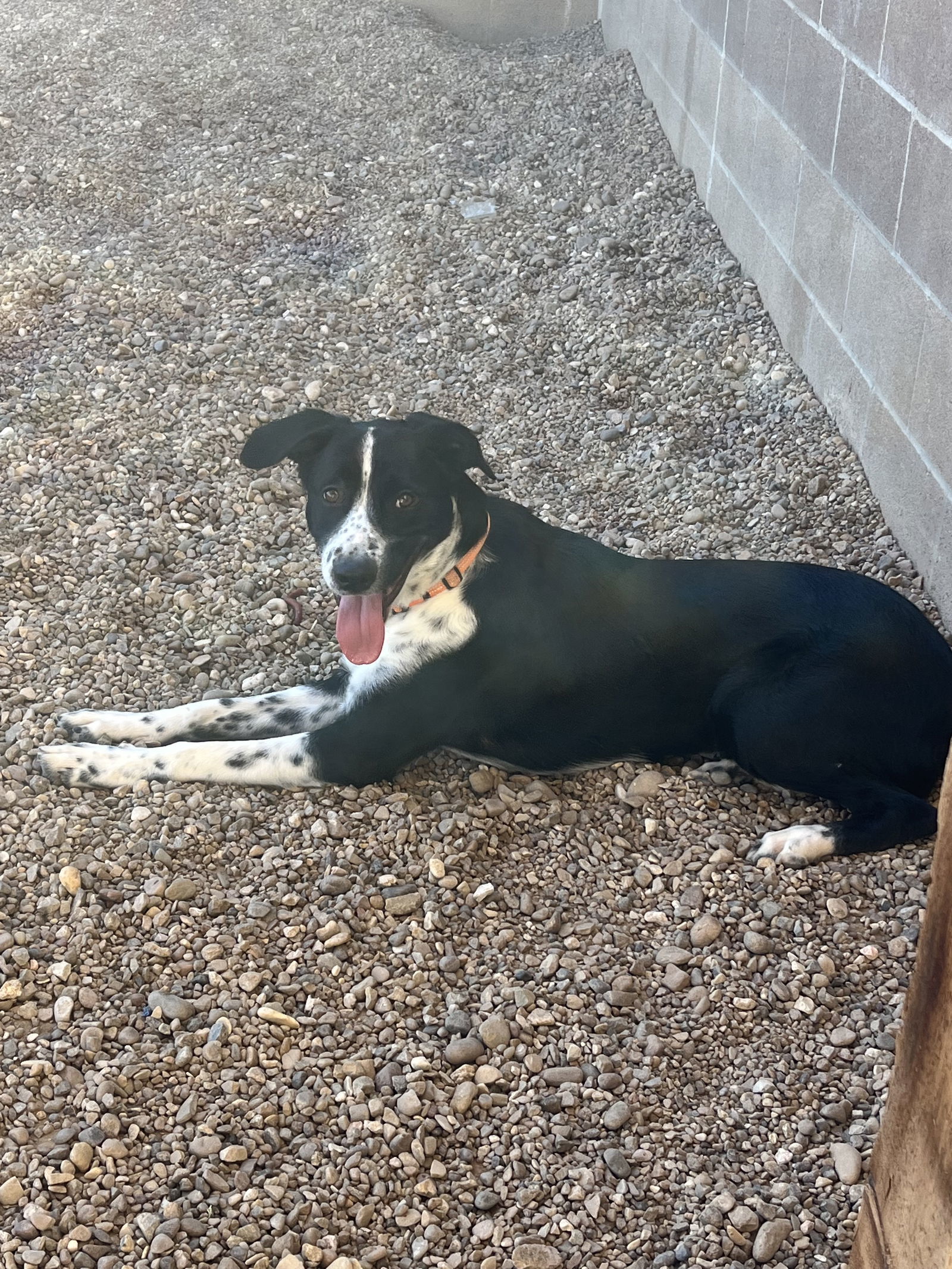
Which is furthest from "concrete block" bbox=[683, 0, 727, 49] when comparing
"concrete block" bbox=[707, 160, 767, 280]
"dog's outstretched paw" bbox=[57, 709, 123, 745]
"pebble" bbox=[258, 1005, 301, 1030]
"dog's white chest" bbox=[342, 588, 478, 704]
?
"pebble" bbox=[258, 1005, 301, 1030]

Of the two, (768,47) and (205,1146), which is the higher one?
(768,47)

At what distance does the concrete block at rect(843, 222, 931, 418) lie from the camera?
12.5 feet

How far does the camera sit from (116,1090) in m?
2.44

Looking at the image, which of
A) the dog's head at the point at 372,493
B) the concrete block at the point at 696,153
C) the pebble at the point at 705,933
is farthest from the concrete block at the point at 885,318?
the concrete block at the point at 696,153

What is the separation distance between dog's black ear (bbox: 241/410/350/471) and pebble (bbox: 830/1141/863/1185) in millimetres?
2056

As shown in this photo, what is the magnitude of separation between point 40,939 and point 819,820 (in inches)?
76.5

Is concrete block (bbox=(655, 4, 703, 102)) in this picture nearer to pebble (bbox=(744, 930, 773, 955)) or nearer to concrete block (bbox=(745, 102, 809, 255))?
concrete block (bbox=(745, 102, 809, 255))

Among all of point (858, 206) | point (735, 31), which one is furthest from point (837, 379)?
point (735, 31)

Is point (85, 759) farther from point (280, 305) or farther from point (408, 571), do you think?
point (280, 305)

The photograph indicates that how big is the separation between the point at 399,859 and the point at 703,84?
15.1 ft

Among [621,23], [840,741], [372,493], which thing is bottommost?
[840,741]

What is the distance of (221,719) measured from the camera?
353 centimetres

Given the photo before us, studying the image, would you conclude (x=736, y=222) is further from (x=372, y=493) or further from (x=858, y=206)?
(x=372, y=493)

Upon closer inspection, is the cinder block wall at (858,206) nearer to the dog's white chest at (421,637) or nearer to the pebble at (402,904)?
the dog's white chest at (421,637)
